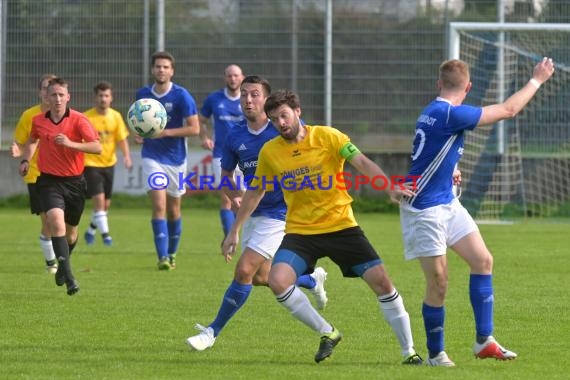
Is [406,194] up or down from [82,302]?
up

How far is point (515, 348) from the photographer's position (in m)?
7.89

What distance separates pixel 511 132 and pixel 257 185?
42.3 feet

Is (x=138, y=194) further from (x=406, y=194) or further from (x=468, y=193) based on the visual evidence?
(x=406, y=194)

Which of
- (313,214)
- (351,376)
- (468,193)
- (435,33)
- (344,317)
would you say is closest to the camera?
(351,376)

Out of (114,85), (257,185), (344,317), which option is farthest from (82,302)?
(114,85)

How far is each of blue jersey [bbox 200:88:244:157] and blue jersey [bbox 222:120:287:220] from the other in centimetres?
529

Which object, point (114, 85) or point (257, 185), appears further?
point (114, 85)

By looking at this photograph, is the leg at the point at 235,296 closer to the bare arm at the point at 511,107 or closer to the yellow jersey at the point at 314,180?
the yellow jersey at the point at 314,180

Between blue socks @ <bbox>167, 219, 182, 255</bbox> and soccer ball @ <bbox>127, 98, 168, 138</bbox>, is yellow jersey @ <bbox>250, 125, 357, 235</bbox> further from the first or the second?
blue socks @ <bbox>167, 219, 182, 255</bbox>

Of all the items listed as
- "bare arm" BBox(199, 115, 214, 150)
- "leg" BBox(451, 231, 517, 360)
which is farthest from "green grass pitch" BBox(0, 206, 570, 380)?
"bare arm" BBox(199, 115, 214, 150)

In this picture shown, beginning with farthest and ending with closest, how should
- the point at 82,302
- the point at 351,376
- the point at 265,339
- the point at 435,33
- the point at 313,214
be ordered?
the point at 435,33, the point at 82,302, the point at 265,339, the point at 313,214, the point at 351,376

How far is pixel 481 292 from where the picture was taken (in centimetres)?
741

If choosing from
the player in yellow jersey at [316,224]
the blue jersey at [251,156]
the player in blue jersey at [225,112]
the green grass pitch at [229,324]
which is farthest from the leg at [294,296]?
the player in blue jersey at [225,112]

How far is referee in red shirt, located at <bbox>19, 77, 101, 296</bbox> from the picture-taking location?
10.9m
